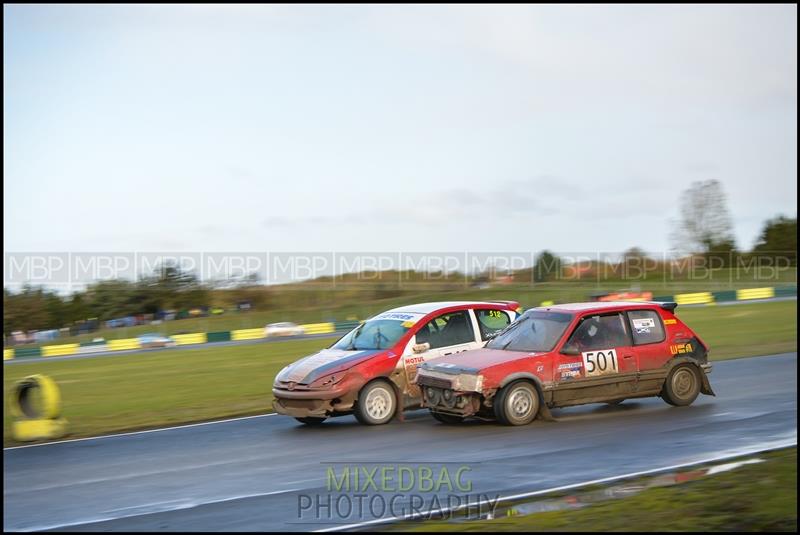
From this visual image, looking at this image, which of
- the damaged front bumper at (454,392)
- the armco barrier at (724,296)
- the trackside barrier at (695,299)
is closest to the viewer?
the damaged front bumper at (454,392)

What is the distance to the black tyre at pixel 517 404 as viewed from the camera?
38.5ft

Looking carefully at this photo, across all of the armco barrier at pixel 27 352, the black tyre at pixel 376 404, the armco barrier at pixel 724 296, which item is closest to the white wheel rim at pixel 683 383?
the black tyre at pixel 376 404

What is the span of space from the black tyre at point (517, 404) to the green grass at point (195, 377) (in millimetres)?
4896

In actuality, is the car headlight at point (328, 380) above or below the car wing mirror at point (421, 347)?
below

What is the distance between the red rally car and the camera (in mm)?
11789

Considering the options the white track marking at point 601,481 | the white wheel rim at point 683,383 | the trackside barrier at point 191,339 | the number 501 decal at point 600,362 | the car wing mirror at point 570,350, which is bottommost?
the white track marking at point 601,481

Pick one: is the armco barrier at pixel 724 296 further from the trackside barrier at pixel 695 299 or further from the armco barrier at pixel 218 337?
the armco barrier at pixel 218 337

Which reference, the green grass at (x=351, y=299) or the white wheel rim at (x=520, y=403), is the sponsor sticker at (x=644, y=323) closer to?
the white wheel rim at (x=520, y=403)

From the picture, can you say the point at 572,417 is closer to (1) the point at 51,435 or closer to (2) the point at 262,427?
(2) the point at 262,427

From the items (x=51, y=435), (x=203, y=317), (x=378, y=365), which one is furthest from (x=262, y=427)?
(x=203, y=317)

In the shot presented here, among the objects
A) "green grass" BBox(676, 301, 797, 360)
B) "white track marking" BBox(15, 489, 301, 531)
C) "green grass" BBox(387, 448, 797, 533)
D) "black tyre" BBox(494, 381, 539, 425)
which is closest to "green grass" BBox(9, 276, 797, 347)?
"green grass" BBox(676, 301, 797, 360)

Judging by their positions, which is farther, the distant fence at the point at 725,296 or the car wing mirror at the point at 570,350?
the distant fence at the point at 725,296

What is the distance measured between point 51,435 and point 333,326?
33222mm

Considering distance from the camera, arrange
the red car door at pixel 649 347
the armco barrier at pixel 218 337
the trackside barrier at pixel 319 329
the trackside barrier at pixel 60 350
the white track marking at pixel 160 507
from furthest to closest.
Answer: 1. the trackside barrier at pixel 60 350
2. the armco barrier at pixel 218 337
3. the trackside barrier at pixel 319 329
4. the red car door at pixel 649 347
5. the white track marking at pixel 160 507
